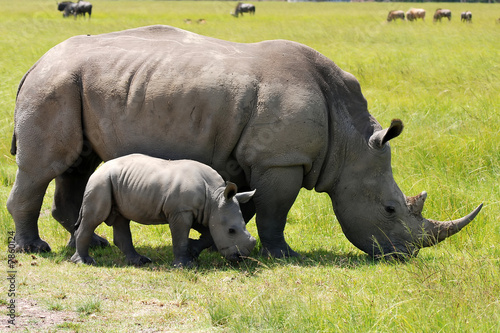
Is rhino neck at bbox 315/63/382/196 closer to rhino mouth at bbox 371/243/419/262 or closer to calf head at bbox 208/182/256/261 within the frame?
rhino mouth at bbox 371/243/419/262

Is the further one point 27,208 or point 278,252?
point 27,208

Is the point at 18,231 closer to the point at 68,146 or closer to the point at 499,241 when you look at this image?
the point at 68,146

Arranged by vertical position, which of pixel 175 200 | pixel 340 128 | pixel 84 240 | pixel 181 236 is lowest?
pixel 84 240

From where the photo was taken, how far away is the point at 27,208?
6.66 meters

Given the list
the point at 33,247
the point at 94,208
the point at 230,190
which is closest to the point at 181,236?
the point at 230,190

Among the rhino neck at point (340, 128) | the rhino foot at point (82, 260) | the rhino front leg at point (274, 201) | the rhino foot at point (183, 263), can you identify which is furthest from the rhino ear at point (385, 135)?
the rhino foot at point (82, 260)

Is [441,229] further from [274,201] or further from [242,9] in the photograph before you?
[242,9]

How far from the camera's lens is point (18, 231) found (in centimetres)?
675

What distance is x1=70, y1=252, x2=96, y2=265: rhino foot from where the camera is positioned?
627 centimetres

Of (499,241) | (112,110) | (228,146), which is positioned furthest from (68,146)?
(499,241)

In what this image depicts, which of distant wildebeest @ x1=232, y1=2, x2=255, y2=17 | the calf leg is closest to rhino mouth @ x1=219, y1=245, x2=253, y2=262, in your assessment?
the calf leg

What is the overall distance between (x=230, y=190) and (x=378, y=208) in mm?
1447

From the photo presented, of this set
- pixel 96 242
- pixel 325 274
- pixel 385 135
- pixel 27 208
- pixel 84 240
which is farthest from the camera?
pixel 96 242

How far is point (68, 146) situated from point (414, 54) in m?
12.0
